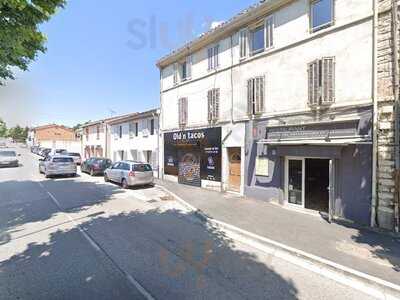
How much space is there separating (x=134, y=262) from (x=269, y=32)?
33.2 ft

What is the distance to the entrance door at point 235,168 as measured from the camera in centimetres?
1234

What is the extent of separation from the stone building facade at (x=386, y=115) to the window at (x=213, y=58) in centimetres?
727

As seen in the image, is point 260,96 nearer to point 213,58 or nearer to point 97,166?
point 213,58

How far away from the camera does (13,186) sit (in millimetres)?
14391

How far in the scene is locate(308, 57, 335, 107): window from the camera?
28.5 feet

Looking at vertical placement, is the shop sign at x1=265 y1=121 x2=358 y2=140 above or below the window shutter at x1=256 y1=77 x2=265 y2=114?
below

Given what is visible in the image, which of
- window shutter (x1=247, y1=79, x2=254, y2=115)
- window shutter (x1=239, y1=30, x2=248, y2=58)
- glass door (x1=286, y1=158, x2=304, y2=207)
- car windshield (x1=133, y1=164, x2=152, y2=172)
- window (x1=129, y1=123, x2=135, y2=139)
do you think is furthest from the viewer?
window (x1=129, y1=123, x2=135, y2=139)

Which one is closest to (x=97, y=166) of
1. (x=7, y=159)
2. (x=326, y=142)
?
(x=7, y=159)


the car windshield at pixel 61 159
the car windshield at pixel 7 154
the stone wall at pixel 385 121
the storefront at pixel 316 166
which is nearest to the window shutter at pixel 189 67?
the storefront at pixel 316 166

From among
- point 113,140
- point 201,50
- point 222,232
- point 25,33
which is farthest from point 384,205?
point 113,140

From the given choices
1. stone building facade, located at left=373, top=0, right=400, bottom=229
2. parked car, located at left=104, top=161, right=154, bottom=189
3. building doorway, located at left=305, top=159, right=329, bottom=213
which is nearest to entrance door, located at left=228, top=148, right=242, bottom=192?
building doorway, located at left=305, top=159, right=329, bottom=213

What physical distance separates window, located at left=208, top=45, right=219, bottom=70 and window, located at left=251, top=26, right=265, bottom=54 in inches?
87.7

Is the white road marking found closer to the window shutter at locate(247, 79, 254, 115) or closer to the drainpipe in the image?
the drainpipe

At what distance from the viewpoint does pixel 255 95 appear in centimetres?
1124
